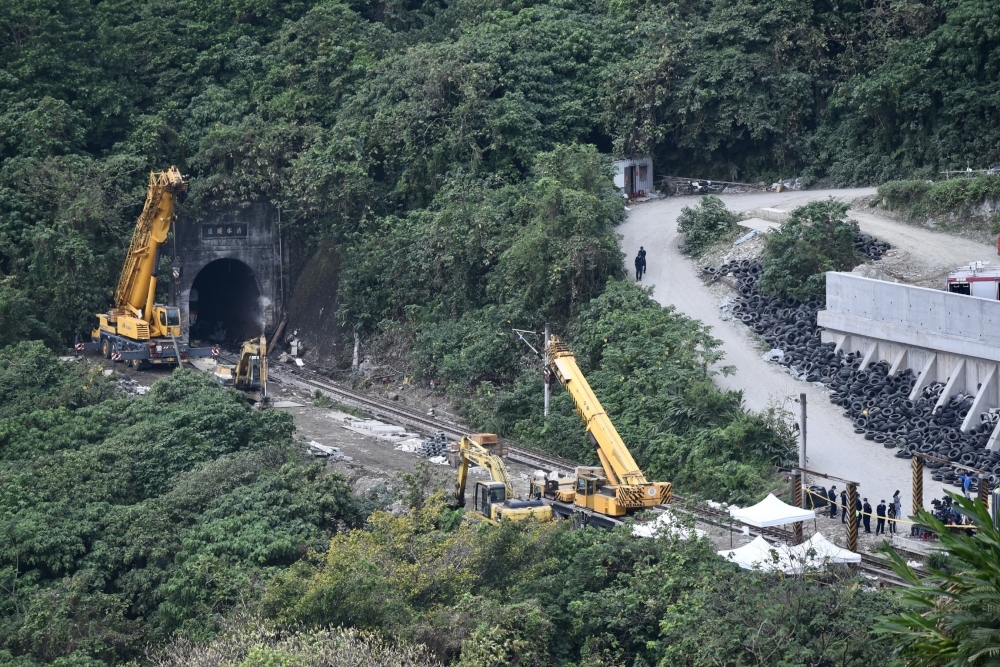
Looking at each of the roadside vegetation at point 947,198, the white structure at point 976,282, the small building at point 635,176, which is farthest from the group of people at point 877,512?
the small building at point 635,176

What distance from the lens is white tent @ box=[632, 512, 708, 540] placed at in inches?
890

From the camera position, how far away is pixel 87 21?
49812mm

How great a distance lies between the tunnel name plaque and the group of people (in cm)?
2676

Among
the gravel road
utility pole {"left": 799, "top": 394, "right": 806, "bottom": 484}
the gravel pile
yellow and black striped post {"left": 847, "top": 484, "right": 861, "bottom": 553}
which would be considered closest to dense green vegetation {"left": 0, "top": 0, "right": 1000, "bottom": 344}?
the gravel road

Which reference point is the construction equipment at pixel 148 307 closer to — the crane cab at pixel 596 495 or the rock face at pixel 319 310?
the rock face at pixel 319 310

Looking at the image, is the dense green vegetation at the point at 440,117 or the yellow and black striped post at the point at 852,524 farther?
the dense green vegetation at the point at 440,117

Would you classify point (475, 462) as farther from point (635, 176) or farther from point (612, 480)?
point (635, 176)

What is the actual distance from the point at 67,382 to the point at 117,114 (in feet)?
53.1

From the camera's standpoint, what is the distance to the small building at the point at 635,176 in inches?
1768

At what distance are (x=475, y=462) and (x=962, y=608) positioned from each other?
45.1 feet

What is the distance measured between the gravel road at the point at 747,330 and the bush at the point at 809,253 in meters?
1.66

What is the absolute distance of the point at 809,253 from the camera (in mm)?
34719

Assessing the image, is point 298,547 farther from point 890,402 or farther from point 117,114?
point 117,114

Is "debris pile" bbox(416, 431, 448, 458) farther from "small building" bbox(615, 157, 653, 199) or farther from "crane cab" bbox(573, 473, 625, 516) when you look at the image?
"small building" bbox(615, 157, 653, 199)
